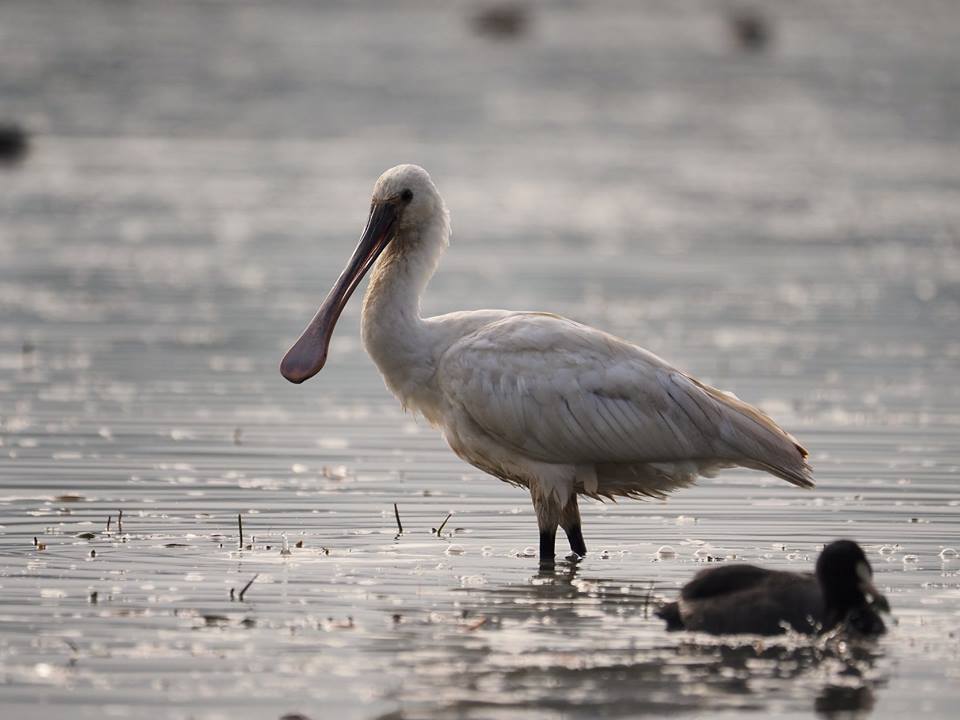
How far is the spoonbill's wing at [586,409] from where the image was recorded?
442 inches

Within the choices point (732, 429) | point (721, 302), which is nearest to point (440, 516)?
point (732, 429)

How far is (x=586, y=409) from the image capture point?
1130 centimetres

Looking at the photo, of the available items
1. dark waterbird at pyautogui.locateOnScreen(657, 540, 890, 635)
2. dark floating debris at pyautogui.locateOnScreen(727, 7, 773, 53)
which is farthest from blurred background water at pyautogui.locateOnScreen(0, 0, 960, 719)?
dark floating debris at pyautogui.locateOnScreen(727, 7, 773, 53)

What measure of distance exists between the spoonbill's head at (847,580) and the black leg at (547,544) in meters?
2.20

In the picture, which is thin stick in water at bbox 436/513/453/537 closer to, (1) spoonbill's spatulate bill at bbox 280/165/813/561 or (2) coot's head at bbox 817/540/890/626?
(1) spoonbill's spatulate bill at bbox 280/165/813/561

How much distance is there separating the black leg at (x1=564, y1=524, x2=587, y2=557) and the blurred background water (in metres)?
0.32

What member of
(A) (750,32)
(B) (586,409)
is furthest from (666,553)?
(A) (750,32)

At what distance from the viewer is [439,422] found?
11.7 meters

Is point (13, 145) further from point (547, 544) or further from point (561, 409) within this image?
point (547, 544)

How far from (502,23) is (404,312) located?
63121 millimetres

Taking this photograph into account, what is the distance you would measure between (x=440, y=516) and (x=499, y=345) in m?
1.25

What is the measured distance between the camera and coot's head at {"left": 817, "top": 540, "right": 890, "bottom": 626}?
901 centimetres

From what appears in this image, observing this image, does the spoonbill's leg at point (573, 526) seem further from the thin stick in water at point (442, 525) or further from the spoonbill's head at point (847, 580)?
the spoonbill's head at point (847, 580)

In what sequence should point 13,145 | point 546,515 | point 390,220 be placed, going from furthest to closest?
point 13,145
point 390,220
point 546,515
